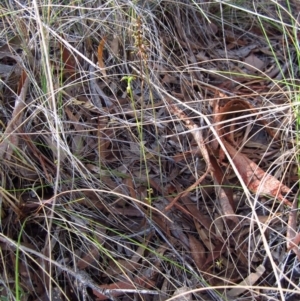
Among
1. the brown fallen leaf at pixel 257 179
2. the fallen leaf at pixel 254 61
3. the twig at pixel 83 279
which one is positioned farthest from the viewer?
the fallen leaf at pixel 254 61

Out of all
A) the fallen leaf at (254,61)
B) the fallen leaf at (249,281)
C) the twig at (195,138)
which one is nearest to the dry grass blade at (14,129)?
the twig at (195,138)

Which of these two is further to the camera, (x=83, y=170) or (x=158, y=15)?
(x=158, y=15)

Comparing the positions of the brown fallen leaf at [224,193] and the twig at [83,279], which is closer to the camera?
the twig at [83,279]

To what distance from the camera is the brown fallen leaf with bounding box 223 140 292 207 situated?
1300mm

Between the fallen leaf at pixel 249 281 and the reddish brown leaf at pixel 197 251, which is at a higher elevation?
the reddish brown leaf at pixel 197 251

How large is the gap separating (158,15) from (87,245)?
83 cm

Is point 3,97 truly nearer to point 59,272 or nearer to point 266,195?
point 59,272

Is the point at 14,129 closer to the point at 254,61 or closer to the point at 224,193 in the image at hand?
the point at 224,193

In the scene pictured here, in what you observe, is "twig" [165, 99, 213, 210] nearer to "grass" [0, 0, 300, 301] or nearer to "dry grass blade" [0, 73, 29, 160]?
"grass" [0, 0, 300, 301]

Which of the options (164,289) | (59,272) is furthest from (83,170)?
(164,289)

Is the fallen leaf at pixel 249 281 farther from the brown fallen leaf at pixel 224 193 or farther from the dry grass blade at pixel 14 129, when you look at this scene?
the dry grass blade at pixel 14 129

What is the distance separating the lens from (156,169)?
1.42m

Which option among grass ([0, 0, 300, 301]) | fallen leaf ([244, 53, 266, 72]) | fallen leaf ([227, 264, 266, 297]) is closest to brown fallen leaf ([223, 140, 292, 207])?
grass ([0, 0, 300, 301])

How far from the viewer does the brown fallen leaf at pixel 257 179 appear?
130 cm
